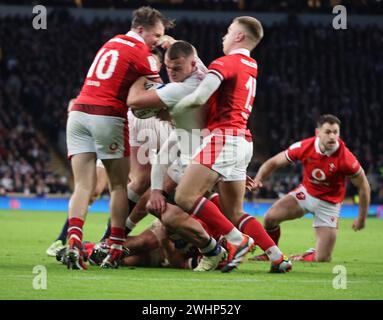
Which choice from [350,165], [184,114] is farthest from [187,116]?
[350,165]

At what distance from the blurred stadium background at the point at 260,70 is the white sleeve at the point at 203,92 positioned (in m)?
16.4

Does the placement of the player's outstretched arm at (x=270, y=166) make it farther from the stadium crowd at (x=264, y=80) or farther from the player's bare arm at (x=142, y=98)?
the stadium crowd at (x=264, y=80)

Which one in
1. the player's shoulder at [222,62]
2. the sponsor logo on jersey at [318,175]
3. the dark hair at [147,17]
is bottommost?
the sponsor logo on jersey at [318,175]

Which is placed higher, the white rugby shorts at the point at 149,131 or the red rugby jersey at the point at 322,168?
the white rugby shorts at the point at 149,131

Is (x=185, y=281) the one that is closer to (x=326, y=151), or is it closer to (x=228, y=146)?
(x=228, y=146)

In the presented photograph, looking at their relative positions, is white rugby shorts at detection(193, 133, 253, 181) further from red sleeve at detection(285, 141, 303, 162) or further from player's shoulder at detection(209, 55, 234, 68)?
red sleeve at detection(285, 141, 303, 162)

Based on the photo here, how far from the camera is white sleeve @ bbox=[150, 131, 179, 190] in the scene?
7.04 meters

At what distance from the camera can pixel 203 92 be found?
6.56 m

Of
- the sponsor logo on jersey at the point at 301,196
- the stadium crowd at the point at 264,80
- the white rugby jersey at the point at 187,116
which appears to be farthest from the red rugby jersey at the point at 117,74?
the stadium crowd at the point at 264,80

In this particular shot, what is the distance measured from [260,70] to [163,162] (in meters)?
22.0

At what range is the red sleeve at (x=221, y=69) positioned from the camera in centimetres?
672

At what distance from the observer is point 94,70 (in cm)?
736
